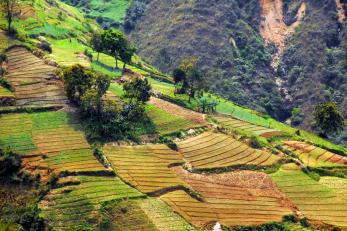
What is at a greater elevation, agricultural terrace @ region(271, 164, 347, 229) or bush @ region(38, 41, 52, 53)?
bush @ region(38, 41, 52, 53)

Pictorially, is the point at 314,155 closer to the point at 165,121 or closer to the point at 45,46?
the point at 165,121

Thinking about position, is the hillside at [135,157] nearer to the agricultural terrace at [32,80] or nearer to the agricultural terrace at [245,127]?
the agricultural terrace at [32,80]

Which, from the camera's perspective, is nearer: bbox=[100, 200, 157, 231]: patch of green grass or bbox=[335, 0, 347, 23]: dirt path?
bbox=[100, 200, 157, 231]: patch of green grass

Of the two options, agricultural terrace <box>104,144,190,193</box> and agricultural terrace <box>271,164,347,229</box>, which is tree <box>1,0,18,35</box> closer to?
agricultural terrace <box>104,144,190,193</box>

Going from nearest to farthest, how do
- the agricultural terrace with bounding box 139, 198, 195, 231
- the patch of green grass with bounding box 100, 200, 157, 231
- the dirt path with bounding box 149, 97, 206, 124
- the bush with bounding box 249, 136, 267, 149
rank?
the patch of green grass with bounding box 100, 200, 157, 231 < the agricultural terrace with bounding box 139, 198, 195, 231 < the bush with bounding box 249, 136, 267, 149 < the dirt path with bounding box 149, 97, 206, 124

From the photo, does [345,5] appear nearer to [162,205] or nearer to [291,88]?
[291,88]

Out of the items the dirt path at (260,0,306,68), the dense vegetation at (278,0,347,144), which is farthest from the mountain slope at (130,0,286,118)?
the dense vegetation at (278,0,347,144)

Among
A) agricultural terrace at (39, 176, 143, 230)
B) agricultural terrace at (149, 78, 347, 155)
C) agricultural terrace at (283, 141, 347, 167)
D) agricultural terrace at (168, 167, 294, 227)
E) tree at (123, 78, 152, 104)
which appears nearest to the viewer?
agricultural terrace at (39, 176, 143, 230)
